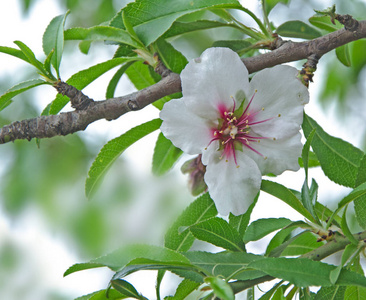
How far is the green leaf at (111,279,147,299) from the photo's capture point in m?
0.79

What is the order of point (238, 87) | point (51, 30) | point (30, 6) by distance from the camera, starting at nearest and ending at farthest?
A: point (238, 87) → point (51, 30) → point (30, 6)

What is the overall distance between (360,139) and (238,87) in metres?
1.45

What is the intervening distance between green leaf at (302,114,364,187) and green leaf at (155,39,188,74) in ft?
0.80

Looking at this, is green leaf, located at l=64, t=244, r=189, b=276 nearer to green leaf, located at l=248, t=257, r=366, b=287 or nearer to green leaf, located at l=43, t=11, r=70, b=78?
green leaf, located at l=248, t=257, r=366, b=287

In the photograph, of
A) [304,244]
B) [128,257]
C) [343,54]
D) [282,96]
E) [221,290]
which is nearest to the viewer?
[221,290]

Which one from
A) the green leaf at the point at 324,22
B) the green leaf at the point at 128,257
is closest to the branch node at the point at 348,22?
the green leaf at the point at 324,22

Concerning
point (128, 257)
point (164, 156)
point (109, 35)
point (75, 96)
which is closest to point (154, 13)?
point (109, 35)

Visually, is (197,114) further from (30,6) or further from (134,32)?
(30,6)

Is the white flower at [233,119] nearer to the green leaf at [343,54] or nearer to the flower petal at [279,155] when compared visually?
the flower petal at [279,155]

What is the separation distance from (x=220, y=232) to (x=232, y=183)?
0.29 feet

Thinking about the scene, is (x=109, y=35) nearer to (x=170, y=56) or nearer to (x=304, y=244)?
(x=170, y=56)

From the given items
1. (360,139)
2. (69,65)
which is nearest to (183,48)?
(69,65)

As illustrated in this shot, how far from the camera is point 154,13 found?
0.94m

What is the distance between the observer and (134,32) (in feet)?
3.07
